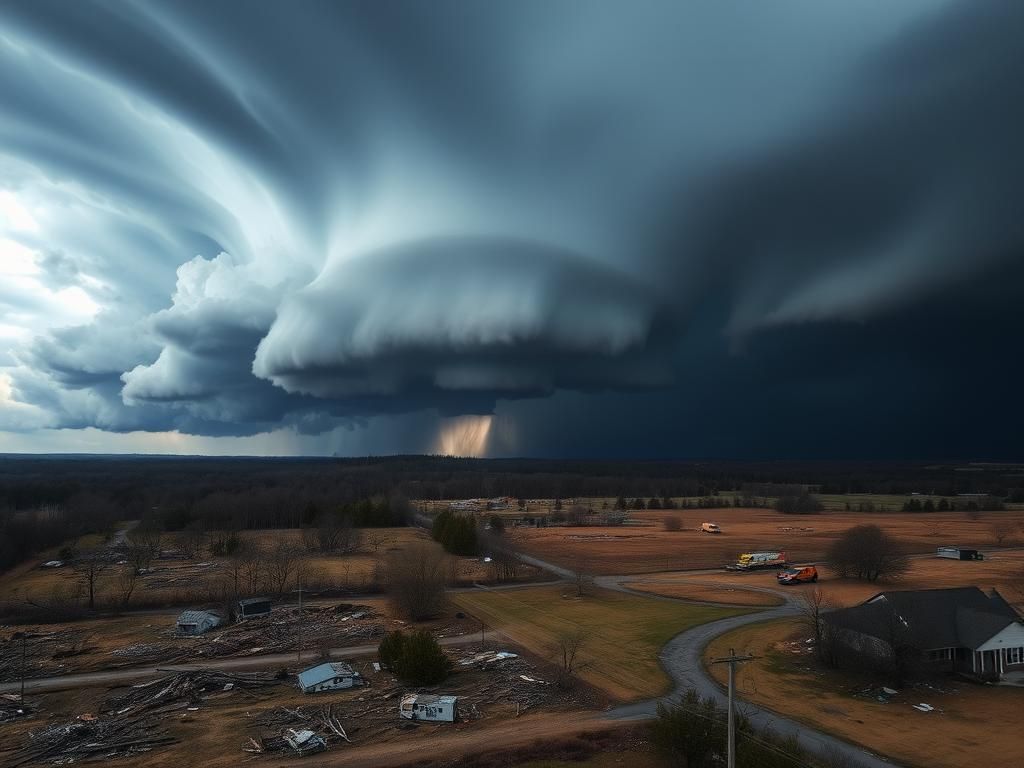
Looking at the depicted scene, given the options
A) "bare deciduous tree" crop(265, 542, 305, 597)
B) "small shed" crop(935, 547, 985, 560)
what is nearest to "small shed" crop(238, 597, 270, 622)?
"bare deciduous tree" crop(265, 542, 305, 597)

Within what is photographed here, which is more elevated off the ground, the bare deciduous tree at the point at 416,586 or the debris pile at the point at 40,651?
the bare deciduous tree at the point at 416,586

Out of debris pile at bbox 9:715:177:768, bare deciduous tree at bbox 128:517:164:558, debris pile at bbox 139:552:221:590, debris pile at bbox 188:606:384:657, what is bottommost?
debris pile at bbox 9:715:177:768

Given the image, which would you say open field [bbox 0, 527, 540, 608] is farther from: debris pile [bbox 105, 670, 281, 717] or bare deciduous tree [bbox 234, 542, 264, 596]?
debris pile [bbox 105, 670, 281, 717]

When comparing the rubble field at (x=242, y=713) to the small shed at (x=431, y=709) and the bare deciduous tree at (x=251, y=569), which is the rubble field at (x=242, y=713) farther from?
the bare deciduous tree at (x=251, y=569)

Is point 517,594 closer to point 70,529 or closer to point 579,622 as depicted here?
point 579,622

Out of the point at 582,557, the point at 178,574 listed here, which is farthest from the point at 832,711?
the point at 178,574

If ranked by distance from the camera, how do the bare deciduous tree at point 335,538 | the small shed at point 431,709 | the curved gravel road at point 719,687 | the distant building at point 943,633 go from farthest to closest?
1. the bare deciduous tree at point 335,538
2. the distant building at point 943,633
3. the small shed at point 431,709
4. the curved gravel road at point 719,687

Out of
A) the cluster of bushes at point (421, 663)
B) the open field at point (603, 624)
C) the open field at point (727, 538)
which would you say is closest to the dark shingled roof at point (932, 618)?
the open field at point (603, 624)
